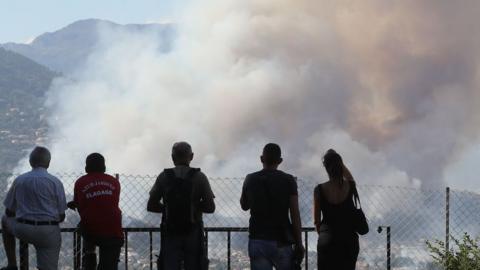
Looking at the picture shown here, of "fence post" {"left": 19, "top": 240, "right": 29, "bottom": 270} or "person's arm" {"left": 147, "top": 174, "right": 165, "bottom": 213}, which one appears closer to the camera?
"person's arm" {"left": 147, "top": 174, "right": 165, "bottom": 213}

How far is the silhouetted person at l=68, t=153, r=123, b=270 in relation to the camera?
34.0ft

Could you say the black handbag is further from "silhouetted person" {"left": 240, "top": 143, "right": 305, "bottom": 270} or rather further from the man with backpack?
the man with backpack

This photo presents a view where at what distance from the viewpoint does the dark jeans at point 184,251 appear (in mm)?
9742

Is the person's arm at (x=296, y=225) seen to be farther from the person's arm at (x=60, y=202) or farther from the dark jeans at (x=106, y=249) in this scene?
the person's arm at (x=60, y=202)

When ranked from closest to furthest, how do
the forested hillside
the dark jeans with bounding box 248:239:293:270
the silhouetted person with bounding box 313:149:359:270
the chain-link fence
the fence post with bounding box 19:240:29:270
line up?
the dark jeans with bounding box 248:239:293:270 → the silhouetted person with bounding box 313:149:359:270 → the fence post with bounding box 19:240:29:270 → the chain-link fence → the forested hillside

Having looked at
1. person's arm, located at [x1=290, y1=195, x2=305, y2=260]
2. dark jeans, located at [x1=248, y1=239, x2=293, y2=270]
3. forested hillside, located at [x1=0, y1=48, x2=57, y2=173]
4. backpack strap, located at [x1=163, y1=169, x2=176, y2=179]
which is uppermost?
forested hillside, located at [x1=0, y1=48, x2=57, y2=173]

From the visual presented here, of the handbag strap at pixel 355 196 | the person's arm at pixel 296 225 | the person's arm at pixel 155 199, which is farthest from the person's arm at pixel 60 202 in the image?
the handbag strap at pixel 355 196

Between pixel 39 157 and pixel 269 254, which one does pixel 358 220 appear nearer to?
pixel 269 254

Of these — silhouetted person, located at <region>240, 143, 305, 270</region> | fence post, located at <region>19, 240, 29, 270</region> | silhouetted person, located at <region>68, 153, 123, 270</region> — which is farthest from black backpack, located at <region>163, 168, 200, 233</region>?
fence post, located at <region>19, 240, 29, 270</region>

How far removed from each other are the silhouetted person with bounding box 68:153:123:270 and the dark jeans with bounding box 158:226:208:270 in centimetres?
84

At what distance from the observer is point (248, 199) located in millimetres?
9555

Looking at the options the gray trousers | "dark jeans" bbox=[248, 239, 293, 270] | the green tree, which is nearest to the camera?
"dark jeans" bbox=[248, 239, 293, 270]

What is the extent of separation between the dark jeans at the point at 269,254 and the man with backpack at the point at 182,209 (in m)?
0.61

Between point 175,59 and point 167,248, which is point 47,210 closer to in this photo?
point 167,248
